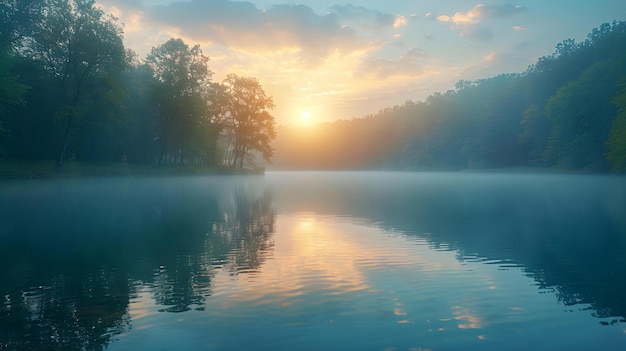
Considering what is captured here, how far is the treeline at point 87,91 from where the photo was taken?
59.5 metres

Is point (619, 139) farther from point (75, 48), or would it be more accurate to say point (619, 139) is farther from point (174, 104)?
point (75, 48)

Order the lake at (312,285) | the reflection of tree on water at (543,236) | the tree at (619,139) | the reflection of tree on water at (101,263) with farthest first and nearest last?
1. the tree at (619,139)
2. the reflection of tree on water at (543,236)
3. the reflection of tree on water at (101,263)
4. the lake at (312,285)

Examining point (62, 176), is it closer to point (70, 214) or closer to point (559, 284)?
point (70, 214)

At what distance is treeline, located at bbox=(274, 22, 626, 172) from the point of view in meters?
87.6

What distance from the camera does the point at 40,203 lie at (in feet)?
103

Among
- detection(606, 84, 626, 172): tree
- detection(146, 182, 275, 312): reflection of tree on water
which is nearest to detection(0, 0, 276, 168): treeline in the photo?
detection(146, 182, 275, 312): reflection of tree on water

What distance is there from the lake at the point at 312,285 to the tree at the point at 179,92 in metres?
63.2

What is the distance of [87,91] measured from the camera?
211ft

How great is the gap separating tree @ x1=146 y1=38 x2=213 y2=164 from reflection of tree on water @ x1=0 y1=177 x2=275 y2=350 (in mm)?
57384

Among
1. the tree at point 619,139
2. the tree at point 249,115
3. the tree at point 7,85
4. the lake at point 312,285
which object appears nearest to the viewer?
the lake at point 312,285

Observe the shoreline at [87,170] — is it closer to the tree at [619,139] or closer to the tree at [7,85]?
the tree at [7,85]

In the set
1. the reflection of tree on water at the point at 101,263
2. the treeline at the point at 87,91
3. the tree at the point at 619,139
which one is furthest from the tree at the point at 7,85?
the tree at the point at 619,139

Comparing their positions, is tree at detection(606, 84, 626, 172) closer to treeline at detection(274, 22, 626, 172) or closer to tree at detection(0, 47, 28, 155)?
treeline at detection(274, 22, 626, 172)

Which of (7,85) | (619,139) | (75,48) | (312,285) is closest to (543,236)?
(312,285)
